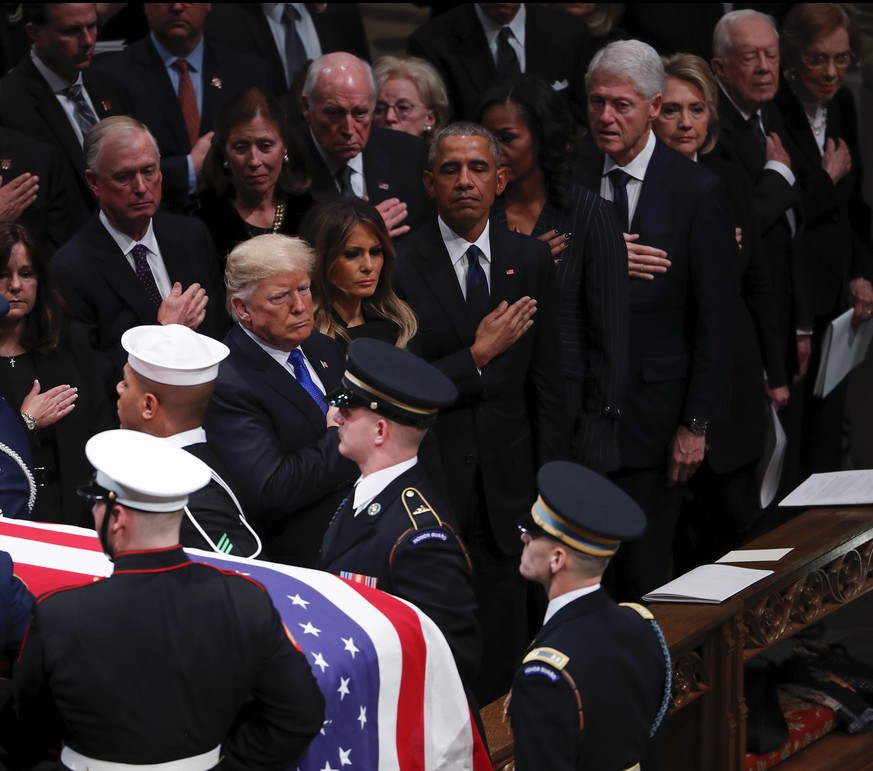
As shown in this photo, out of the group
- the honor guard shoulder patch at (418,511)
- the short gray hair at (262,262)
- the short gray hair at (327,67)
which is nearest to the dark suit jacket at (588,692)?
the honor guard shoulder patch at (418,511)

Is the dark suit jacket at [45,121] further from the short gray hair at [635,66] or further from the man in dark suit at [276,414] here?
the short gray hair at [635,66]

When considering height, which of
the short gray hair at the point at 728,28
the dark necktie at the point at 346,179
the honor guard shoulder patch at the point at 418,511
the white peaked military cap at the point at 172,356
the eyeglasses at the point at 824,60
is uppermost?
the short gray hair at the point at 728,28

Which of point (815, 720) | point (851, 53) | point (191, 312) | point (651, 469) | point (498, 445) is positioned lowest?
point (815, 720)

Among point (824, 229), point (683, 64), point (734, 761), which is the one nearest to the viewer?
→ point (734, 761)

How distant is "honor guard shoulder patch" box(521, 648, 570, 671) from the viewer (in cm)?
266

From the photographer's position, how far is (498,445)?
4.35 meters

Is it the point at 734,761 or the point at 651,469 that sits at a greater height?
the point at 651,469

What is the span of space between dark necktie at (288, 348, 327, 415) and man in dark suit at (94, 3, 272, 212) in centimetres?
149

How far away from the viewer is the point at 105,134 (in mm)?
4434

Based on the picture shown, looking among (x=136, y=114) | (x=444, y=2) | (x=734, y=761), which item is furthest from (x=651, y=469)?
(x=444, y=2)

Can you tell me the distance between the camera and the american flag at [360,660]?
8.86ft

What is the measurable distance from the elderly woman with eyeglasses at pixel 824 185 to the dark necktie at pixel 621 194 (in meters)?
1.28

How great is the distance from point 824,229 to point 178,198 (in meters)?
2.65

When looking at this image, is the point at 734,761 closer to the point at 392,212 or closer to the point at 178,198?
the point at 392,212
